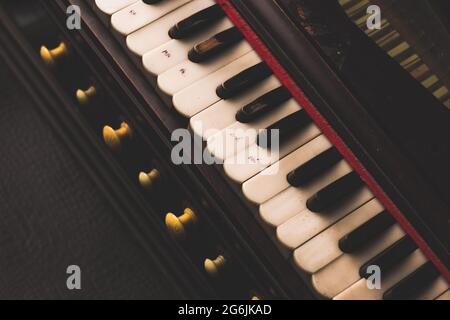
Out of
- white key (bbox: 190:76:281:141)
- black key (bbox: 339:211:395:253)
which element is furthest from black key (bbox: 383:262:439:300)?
white key (bbox: 190:76:281:141)

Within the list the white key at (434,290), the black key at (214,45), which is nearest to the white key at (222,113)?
the black key at (214,45)

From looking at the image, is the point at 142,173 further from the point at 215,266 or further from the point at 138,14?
the point at 138,14

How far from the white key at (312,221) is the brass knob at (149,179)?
0.54 m

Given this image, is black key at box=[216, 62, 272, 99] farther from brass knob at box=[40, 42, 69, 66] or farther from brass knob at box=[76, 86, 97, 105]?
brass knob at box=[40, 42, 69, 66]

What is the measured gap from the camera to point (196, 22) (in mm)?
1684

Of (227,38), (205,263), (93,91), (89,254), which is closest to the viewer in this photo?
(227,38)

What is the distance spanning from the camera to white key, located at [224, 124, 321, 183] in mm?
1563

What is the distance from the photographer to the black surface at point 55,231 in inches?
86.7

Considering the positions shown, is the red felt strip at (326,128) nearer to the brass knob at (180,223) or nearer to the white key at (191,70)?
the white key at (191,70)

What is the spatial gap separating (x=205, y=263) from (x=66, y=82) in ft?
2.91

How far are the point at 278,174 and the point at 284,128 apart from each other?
0.43ft

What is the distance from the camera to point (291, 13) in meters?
1.69

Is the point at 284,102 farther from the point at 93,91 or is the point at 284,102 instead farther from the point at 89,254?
the point at 89,254

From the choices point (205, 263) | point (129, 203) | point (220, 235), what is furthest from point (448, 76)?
point (129, 203)
